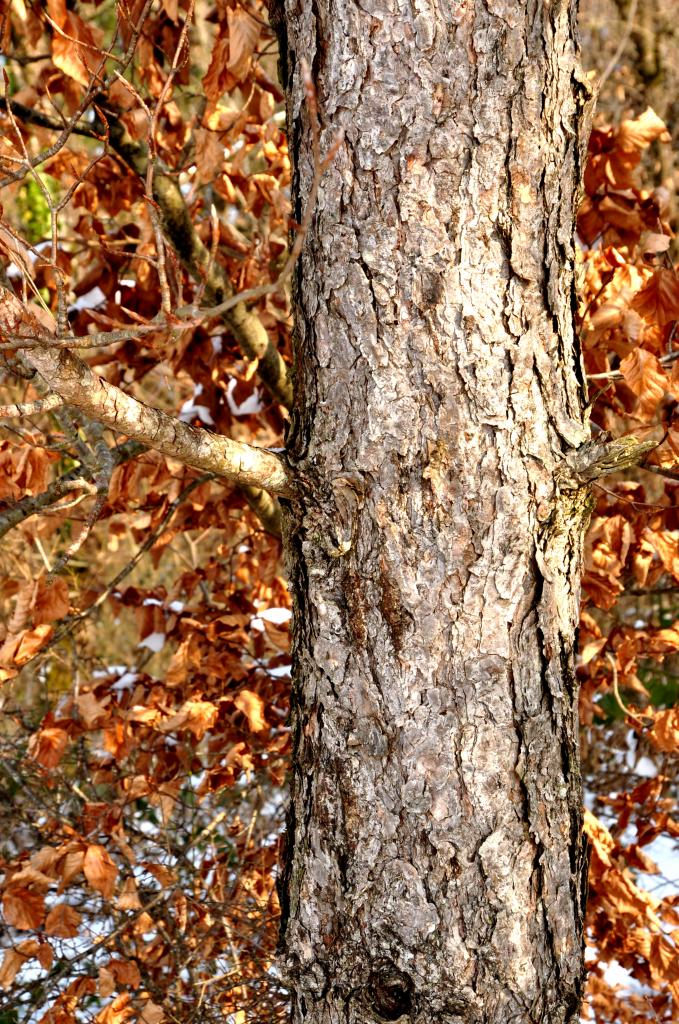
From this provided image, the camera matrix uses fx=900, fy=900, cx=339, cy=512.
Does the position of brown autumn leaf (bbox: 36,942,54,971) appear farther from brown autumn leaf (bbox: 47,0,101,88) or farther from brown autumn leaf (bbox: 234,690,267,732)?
brown autumn leaf (bbox: 47,0,101,88)

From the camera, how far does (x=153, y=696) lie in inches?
94.5

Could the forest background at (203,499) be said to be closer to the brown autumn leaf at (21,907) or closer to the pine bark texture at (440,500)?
the brown autumn leaf at (21,907)

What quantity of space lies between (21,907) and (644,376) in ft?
6.02

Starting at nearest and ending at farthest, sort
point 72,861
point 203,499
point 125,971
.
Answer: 1. point 72,861
2. point 125,971
3. point 203,499

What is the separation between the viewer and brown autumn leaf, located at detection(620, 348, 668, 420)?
1.72 m

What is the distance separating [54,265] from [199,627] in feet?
5.12

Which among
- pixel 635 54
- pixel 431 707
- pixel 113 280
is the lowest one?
pixel 431 707

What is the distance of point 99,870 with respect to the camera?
2051 millimetres

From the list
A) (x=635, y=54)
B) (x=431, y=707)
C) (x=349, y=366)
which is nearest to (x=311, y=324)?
(x=349, y=366)

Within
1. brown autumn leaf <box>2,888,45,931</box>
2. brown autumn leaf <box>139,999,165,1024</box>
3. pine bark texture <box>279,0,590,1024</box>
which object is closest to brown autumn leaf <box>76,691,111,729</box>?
brown autumn leaf <box>2,888,45,931</box>

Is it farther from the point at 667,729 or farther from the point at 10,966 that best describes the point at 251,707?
the point at 667,729

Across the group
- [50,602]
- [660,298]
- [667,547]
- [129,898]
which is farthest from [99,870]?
[660,298]

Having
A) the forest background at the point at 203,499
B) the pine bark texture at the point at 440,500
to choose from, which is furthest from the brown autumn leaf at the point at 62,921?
the pine bark texture at the point at 440,500

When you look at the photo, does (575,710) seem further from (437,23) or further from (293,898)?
(437,23)
